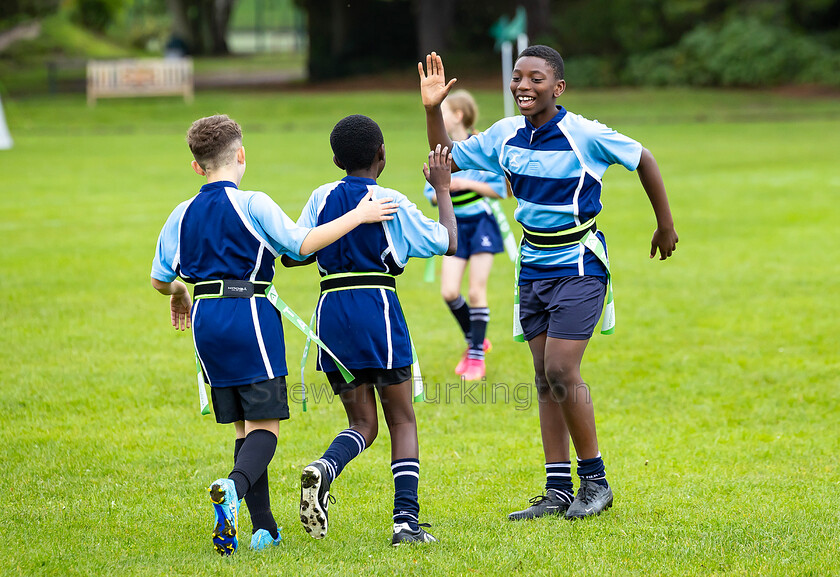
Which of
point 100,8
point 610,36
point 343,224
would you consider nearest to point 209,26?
point 100,8

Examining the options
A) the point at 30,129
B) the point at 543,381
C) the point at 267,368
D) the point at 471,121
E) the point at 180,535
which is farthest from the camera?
the point at 30,129

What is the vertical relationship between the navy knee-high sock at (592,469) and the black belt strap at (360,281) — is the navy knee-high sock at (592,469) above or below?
below

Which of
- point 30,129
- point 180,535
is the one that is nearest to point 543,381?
point 180,535

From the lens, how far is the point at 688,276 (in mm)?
11906

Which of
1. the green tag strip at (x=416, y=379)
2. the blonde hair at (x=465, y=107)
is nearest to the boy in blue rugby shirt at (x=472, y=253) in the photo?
the blonde hair at (x=465, y=107)

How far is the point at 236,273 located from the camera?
4.31 meters

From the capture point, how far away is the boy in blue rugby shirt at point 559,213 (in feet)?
15.7

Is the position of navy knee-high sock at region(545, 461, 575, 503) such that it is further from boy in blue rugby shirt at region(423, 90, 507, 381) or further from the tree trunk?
the tree trunk

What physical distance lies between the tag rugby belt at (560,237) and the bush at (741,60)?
37.8 meters

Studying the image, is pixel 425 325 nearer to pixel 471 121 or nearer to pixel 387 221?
pixel 471 121

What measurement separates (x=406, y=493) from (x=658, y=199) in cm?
180

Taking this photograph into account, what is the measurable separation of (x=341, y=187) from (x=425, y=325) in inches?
214

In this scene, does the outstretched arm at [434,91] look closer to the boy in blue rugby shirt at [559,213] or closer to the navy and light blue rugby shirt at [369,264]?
the boy in blue rugby shirt at [559,213]

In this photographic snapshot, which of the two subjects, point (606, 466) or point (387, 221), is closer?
point (387, 221)
